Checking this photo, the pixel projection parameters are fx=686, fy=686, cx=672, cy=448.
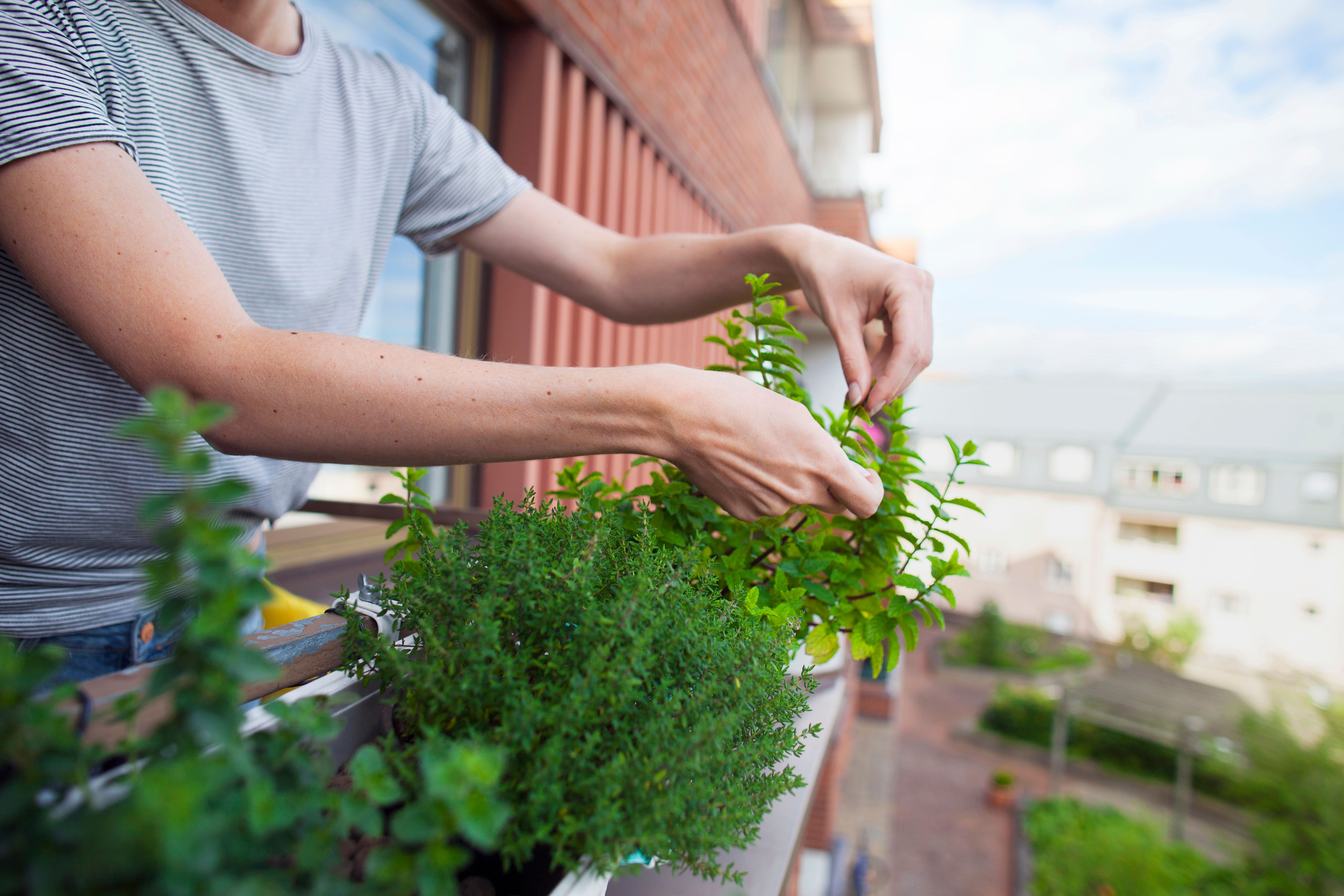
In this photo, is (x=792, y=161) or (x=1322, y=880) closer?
(x=792, y=161)

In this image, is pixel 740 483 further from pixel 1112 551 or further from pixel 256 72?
pixel 1112 551

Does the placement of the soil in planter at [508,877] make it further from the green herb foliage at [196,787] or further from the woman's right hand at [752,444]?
the woman's right hand at [752,444]

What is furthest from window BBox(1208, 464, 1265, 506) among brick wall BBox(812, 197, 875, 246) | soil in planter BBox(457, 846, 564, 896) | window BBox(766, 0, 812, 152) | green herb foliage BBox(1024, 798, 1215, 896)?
soil in planter BBox(457, 846, 564, 896)

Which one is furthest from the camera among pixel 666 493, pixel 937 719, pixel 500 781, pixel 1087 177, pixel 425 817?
pixel 1087 177

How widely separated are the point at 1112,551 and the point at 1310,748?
2003 cm

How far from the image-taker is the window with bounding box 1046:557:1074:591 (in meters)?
28.1

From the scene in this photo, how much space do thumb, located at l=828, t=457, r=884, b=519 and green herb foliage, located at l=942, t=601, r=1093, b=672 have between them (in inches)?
885

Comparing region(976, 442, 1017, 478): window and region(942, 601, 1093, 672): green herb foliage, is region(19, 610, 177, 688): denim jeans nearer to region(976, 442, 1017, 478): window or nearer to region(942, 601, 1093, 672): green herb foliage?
region(942, 601, 1093, 672): green herb foliage

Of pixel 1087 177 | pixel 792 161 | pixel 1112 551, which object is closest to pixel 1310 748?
pixel 792 161

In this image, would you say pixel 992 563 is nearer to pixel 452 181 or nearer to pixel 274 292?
pixel 452 181

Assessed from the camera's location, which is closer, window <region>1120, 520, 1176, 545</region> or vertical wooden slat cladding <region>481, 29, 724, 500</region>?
vertical wooden slat cladding <region>481, 29, 724, 500</region>

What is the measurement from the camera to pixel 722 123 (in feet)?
14.0

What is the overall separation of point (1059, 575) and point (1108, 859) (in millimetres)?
21515

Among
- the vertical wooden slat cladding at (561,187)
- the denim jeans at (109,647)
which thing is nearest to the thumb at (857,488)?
the denim jeans at (109,647)
